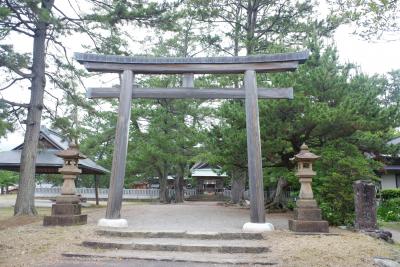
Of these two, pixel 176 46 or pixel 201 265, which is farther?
pixel 176 46

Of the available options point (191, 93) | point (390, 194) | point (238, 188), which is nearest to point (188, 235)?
point (191, 93)

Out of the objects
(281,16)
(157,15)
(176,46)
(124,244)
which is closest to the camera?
(124,244)

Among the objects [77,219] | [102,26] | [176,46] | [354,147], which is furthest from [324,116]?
[176,46]

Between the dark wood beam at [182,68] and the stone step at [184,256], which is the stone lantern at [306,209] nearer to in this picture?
the stone step at [184,256]

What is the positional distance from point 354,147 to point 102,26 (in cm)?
1002

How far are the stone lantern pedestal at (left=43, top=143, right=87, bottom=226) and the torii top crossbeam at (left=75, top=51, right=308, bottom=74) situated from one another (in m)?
2.58

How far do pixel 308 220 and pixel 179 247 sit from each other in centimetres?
344

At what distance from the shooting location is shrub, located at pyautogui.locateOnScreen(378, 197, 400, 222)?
1494 cm

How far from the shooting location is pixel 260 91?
10.2m

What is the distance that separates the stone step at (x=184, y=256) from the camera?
6.48 metres

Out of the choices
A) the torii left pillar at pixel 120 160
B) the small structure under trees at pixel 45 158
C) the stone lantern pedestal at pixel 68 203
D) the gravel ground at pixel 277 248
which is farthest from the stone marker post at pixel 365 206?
the small structure under trees at pixel 45 158

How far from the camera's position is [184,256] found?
6.82m

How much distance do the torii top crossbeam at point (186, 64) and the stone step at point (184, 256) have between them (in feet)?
17.1

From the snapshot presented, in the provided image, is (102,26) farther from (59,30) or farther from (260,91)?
(260,91)
